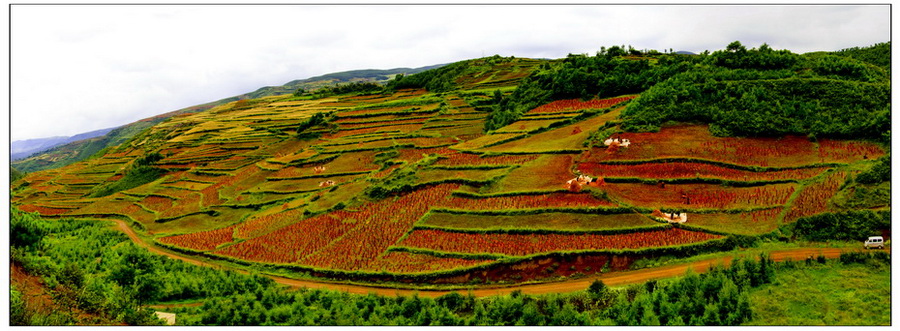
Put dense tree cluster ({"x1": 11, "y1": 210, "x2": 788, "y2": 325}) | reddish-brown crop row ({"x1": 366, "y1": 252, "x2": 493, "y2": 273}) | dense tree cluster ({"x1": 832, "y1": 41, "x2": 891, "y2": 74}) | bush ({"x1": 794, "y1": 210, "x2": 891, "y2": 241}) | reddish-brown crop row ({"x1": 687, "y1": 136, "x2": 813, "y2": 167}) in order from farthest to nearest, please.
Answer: dense tree cluster ({"x1": 832, "y1": 41, "x2": 891, "y2": 74}) → reddish-brown crop row ({"x1": 687, "y1": 136, "x2": 813, "y2": 167}) → reddish-brown crop row ({"x1": 366, "y1": 252, "x2": 493, "y2": 273}) → bush ({"x1": 794, "y1": 210, "x2": 891, "y2": 241}) → dense tree cluster ({"x1": 11, "y1": 210, "x2": 788, "y2": 325})

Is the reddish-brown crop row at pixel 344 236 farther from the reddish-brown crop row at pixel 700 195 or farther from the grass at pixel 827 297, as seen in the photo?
the grass at pixel 827 297

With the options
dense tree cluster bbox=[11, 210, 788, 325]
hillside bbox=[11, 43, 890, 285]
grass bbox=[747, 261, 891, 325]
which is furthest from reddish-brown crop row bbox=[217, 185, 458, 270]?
grass bbox=[747, 261, 891, 325]

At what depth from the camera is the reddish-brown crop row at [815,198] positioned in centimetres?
2009

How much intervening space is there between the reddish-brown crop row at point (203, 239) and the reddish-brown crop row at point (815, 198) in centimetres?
3283

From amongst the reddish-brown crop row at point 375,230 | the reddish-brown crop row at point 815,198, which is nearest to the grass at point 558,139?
the reddish-brown crop row at point 375,230

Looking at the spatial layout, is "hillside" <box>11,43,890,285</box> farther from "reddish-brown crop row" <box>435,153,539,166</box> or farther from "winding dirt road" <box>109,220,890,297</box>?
"winding dirt road" <box>109,220,890,297</box>

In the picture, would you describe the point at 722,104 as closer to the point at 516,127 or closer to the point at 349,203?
the point at 516,127

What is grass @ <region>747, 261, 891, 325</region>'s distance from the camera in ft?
43.6

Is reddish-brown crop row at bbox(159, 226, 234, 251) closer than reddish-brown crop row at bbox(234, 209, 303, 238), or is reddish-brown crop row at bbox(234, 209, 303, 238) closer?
reddish-brown crop row at bbox(234, 209, 303, 238)

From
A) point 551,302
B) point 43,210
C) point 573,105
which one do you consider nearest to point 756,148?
point 573,105

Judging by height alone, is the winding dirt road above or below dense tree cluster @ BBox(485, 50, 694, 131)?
below

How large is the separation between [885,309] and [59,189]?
83641mm

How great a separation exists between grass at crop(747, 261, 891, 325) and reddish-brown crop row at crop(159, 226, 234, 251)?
30170 millimetres

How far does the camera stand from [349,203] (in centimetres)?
2967
